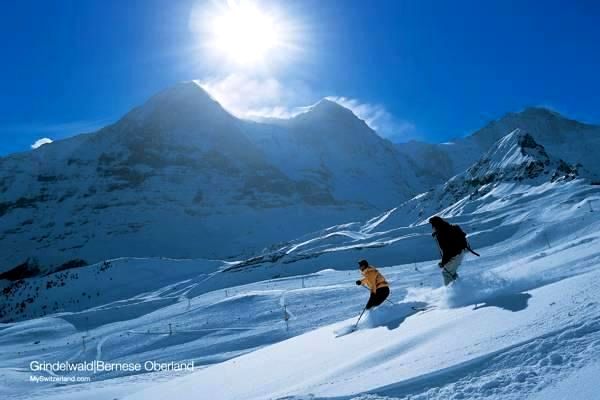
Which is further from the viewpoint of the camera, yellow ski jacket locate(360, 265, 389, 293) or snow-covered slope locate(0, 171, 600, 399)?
yellow ski jacket locate(360, 265, 389, 293)

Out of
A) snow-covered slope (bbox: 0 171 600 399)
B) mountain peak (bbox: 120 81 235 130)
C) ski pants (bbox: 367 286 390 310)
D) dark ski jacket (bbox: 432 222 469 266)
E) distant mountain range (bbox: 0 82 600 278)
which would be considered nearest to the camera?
snow-covered slope (bbox: 0 171 600 399)

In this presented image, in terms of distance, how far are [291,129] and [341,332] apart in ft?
591

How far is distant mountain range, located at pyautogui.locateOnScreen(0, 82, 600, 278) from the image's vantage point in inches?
4345

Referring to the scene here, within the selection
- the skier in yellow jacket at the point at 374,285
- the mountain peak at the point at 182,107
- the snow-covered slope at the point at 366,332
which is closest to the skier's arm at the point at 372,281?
the skier in yellow jacket at the point at 374,285

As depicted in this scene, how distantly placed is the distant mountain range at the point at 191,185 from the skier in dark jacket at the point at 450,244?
73.5m

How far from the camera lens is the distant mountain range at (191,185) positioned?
110375 millimetres

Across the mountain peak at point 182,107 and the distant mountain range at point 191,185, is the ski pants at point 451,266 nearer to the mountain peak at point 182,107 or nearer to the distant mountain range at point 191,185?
the distant mountain range at point 191,185

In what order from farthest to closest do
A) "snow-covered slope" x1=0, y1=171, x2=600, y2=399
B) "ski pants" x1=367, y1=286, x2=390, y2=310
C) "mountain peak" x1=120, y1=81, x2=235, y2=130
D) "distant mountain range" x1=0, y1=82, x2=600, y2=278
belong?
"mountain peak" x1=120, y1=81, x2=235, y2=130, "distant mountain range" x1=0, y1=82, x2=600, y2=278, "ski pants" x1=367, y1=286, x2=390, y2=310, "snow-covered slope" x1=0, y1=171, x2=600, y2=399

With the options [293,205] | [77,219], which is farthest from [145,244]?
[293,205]

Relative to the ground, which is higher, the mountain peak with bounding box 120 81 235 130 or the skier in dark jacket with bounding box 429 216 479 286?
the mountain peak with bounding box 120 81 235 130

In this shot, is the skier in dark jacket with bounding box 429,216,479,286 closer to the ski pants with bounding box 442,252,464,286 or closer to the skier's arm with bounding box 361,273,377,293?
the ski pants with bounding box 442,252,464,286

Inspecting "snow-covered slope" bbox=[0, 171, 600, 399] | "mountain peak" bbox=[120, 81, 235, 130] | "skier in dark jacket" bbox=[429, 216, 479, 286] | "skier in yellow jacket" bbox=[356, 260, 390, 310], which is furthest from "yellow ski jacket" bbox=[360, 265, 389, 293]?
"mountain peak" bbox=[120, 81, 235, 130]

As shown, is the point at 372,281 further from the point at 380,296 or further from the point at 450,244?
the point at 450,244

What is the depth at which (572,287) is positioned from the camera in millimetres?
4508
